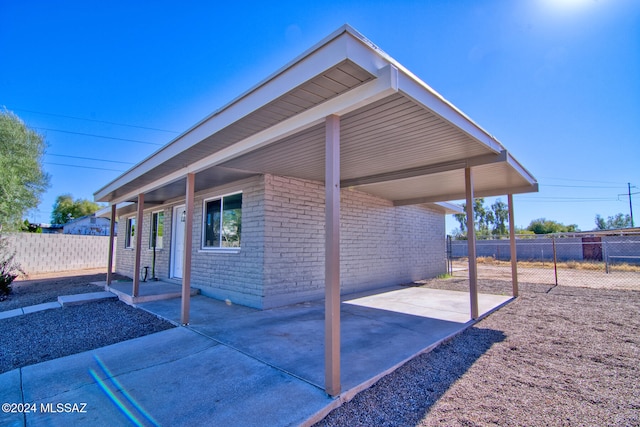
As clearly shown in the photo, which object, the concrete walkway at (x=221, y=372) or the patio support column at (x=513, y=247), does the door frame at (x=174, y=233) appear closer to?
the concrete walkway at (x=221, y=372)

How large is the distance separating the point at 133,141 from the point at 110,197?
22416 millimetres

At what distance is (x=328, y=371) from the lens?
8.23 ft

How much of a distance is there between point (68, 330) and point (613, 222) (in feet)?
204

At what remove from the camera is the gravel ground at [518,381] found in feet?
7.70

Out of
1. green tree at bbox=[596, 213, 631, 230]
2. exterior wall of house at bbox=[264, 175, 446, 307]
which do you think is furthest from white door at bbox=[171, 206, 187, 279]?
green tree at bbox=[596, 213, 631, 230]

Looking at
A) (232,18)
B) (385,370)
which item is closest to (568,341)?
(385,370)

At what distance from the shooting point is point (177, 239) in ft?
28.7

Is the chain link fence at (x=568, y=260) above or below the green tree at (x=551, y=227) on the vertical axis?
below

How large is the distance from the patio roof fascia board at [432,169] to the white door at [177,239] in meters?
5.09

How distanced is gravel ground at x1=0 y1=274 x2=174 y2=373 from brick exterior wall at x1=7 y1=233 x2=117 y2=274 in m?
9.59

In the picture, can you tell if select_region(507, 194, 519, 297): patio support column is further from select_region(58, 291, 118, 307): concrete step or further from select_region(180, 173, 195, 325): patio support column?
select_region(58, 291, 118, 307): concrete step

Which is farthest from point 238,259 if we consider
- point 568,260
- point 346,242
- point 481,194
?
point 568,260

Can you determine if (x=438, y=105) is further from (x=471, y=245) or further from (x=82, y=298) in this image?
(x=82, y=298)

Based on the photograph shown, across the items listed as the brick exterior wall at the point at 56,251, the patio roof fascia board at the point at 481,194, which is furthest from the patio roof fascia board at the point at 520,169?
the brick exterior wall at the point at 56,251
